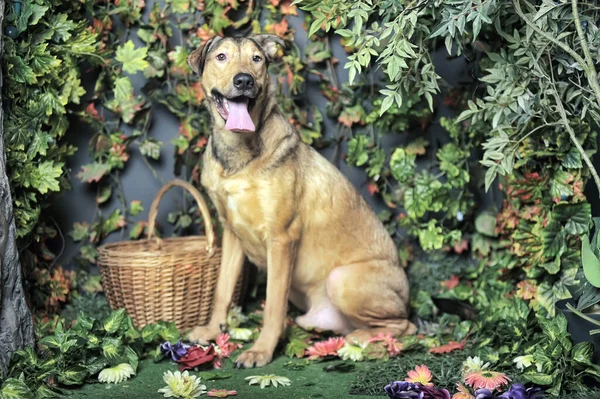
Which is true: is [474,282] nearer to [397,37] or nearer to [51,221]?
[397,37]

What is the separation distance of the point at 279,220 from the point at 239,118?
1.85ft

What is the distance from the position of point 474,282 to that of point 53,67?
2.88 meters

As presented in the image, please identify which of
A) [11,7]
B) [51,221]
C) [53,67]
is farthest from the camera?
[51,221]

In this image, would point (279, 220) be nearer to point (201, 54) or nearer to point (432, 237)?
point (201, 54)

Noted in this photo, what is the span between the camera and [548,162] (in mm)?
4094

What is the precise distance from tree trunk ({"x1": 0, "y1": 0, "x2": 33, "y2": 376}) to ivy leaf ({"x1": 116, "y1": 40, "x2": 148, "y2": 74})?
1224 mm

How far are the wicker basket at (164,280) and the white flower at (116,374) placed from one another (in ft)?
2.52

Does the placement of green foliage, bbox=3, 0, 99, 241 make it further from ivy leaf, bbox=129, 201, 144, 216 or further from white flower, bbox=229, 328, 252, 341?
white flower, bbox=229, 328, 252, 341

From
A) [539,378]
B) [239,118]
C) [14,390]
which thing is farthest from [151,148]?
[539,378]

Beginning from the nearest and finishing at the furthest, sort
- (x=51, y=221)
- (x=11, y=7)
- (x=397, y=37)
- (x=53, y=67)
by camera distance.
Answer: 1. (x=397, y=37)
2. (x=11, y=7)
3. (x=53, y=67)
4. (x=51, y=221)

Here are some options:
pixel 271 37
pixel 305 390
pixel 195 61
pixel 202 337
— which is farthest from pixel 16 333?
pixel 271 37

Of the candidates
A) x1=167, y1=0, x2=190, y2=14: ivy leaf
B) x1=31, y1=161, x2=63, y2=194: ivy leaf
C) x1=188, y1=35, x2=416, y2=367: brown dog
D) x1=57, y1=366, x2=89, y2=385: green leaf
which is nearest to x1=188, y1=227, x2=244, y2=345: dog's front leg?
x1=188, y1=35, x2=416, y2=367: brown dog

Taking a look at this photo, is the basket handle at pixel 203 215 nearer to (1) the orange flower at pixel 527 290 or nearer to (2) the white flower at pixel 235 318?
(2) the white flower at pixel 235 318

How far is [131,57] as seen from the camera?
4.66m
